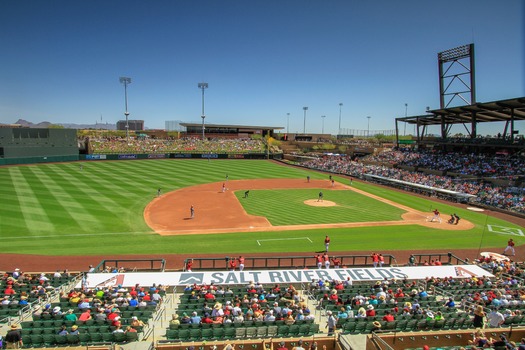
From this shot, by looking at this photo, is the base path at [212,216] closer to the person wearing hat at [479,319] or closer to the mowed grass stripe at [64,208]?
the mowed grass stripe at [64,208]

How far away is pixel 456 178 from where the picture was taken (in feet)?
163

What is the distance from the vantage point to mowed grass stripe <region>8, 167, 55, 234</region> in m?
27.6

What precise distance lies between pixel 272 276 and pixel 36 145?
70.9 metres

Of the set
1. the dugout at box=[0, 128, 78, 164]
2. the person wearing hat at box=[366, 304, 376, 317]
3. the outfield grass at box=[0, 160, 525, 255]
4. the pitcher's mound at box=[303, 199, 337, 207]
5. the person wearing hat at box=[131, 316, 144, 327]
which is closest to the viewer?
the person wearing hat at box=[131, 316, 144, 327]

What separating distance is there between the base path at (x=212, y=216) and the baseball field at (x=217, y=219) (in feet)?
0.31

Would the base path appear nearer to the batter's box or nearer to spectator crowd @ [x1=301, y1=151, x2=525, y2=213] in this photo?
the batter's box

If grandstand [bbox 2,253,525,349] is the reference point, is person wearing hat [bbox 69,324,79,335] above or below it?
above

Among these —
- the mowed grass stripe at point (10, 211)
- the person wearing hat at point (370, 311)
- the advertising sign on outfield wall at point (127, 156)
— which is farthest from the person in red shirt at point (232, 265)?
the advertising sign on outfield wall at point (127, 156)

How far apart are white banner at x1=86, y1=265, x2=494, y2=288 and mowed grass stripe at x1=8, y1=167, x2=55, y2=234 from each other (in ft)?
49.3

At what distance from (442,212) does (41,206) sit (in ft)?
137

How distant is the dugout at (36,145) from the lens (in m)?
64.9

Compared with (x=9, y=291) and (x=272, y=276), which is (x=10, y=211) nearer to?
(x=9, y=291)

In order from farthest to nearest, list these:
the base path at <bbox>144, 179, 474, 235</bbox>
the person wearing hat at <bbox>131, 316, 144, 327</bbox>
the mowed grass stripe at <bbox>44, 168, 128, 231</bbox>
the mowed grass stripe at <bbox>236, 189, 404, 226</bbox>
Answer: the mowed grass stripe at <bbox>236, 189, 404, 226</bbox> → the mowed grass stripe at <bbox>44, 168, 128, 231</bbox> → the base path at <bbox>144, 179, 474, 235</bbox> → the person wearing hat at <bbox>131, 316, 144, 327</bbox>

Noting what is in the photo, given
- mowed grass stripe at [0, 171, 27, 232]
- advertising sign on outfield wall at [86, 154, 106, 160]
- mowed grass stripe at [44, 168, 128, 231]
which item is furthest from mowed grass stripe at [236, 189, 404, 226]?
advertising sign on outfield wall at [86, 154, 106, 160]
